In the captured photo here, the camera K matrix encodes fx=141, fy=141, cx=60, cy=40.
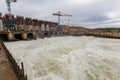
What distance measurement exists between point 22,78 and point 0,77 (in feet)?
4.55

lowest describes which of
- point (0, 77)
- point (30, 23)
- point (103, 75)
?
point (103, 75)

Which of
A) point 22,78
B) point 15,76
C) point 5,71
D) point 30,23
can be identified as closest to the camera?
point 22,78

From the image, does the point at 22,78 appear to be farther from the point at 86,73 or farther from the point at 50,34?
the point at 50,34

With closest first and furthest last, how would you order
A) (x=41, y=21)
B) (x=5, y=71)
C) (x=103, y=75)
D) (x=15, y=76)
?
(x=15, y=76) < (x=5, y=71) < (x=103, y=75) < (x=41, y=21)

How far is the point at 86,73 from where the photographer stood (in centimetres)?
808

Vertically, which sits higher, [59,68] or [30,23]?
[30,23]

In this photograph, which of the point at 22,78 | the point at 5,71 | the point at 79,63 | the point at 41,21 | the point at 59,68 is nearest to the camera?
the point at 22,78

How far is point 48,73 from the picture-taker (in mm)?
7957

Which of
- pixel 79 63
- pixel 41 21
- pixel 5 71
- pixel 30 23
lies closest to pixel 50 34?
pixel 30 23

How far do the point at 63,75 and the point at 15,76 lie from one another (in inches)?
120

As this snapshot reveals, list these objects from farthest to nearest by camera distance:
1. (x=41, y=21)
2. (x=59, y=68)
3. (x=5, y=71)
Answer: (x=41, y=21) < (x=59, y=68) < (x=5, y=71)

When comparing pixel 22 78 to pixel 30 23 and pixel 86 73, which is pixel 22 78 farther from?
pixel 30 23

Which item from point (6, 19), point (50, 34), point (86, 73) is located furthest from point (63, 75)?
point (6, 19)

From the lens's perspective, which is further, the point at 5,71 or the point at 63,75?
the point at 63,75
